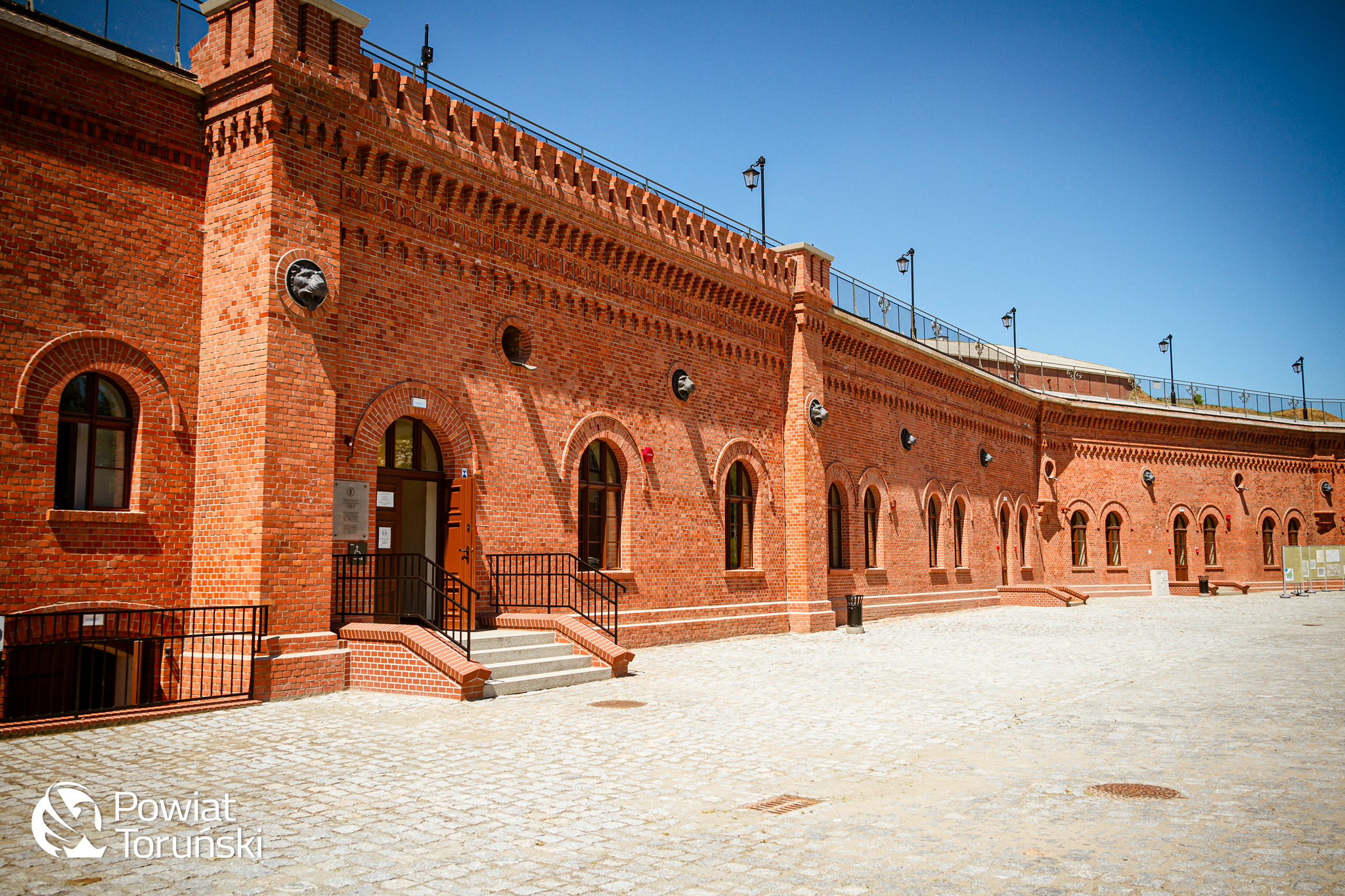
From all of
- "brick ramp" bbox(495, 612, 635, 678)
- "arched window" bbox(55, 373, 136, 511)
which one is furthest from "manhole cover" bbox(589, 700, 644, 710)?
"arched window" bbox(55, 373, 136, 511)

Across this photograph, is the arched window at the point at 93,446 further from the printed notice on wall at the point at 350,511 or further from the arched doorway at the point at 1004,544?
the arched doorway at the point at 1004,544

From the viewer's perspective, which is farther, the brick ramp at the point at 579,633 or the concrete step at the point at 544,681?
the brick ramp at the point at 579,633

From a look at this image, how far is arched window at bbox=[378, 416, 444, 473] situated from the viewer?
13.9m

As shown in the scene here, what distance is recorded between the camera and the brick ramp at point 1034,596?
32.4 m

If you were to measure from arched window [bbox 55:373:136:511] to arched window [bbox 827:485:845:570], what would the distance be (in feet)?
54.2

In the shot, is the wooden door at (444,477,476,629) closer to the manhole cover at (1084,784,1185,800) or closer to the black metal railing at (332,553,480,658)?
the black metal railing at (332,553,480,658)

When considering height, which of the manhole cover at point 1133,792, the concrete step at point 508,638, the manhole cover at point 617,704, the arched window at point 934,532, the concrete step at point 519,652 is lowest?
the manhole cover at point 617,704

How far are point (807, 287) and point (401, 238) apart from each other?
A: 11604 mm

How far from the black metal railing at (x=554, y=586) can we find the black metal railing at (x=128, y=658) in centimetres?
414

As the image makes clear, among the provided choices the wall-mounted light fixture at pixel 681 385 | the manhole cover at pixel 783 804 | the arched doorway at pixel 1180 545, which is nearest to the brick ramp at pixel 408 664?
the manhole cover at pixel 783 804

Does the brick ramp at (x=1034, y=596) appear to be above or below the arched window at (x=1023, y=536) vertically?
below

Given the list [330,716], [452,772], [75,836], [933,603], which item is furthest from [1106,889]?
[933,603]

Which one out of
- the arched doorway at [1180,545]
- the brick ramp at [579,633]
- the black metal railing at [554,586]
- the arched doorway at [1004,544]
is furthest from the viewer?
the arched doorway at [1180,545]

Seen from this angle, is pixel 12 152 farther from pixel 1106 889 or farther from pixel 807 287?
pixel 807 287
